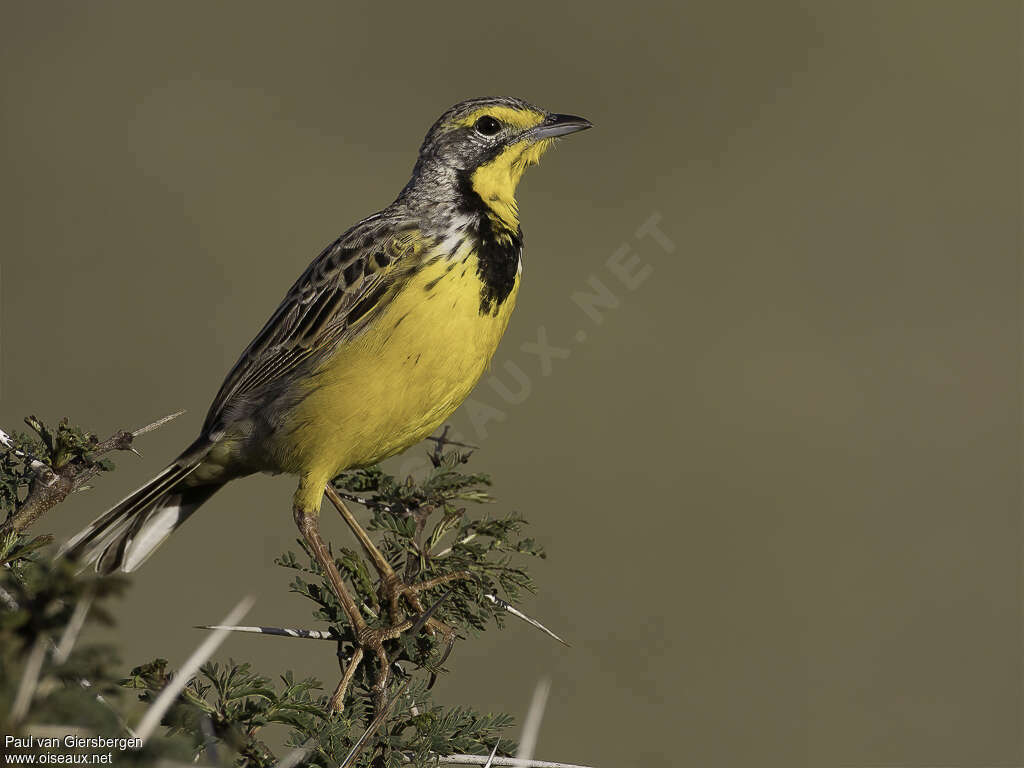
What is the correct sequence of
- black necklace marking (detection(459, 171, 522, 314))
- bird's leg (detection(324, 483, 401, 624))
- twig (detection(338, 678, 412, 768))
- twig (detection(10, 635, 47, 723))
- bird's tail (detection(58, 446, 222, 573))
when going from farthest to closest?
black necklace marking (detection(459, 171, 522, 314)), bird's tail (detection(58, 446, 222, 573)), bird's leg (detection(324, 483, 401, 624)), twig (detection(338, 678, 412, 768)), twig (detection(10, 635, 47, 723))

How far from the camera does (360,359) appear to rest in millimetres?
4539

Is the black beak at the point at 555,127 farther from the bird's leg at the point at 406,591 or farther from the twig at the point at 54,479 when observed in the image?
the twig at the point at 54,479

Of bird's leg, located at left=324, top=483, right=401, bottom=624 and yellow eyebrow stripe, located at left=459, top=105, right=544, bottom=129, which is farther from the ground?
yellow eyebrow stripe, located at left=459, top=105, right=544, bottom=129

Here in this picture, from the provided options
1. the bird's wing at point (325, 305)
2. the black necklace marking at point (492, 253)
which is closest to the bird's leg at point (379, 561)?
the bird's wing at point (325, 305)

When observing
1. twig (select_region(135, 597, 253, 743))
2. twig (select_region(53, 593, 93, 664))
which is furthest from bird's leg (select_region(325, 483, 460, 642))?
twig (select_region(53, 593, 93, 664))

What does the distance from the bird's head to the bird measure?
0.01 meters

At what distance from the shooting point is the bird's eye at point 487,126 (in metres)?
5.21

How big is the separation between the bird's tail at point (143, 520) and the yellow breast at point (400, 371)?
496 mm

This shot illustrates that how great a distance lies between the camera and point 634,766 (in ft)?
28.2

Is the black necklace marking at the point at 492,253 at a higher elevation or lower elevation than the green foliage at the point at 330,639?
higher

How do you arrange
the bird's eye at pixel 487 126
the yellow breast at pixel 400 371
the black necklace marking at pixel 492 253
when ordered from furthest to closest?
the bird's eye at pixel 487 126
the black necklace marking at pixel 492 253
the yellow breast at pixel 400 371

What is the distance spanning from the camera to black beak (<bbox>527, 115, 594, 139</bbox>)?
17.2 feet

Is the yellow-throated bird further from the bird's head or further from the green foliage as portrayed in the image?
the green foliage

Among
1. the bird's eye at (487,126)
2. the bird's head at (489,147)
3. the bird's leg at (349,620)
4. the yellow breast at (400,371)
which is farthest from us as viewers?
the bird's eye at (487,126)
